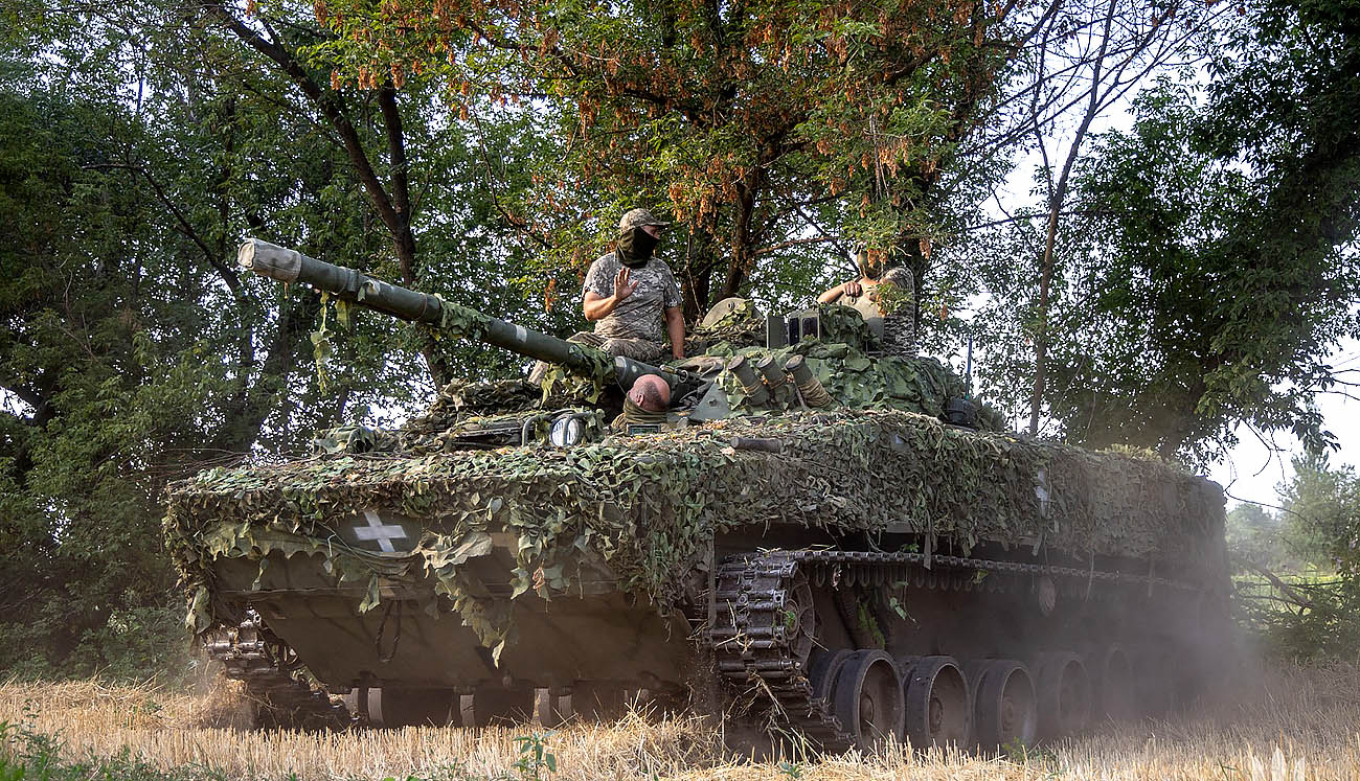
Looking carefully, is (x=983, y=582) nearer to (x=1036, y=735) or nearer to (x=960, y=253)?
(x=1036, y=735)

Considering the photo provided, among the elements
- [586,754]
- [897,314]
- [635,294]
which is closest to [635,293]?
[635,294]

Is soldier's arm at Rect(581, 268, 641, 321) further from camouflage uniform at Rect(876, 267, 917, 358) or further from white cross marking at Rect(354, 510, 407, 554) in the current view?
white cross marking at Rect(354, 510, 407, 554)

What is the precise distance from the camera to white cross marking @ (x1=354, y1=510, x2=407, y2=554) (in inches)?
296

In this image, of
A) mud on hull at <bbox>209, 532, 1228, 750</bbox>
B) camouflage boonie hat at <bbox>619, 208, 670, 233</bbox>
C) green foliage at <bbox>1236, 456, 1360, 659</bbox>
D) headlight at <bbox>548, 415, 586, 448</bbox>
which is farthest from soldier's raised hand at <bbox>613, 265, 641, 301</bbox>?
green foliage at <bbox>1236, 456, 1360, 659</bbox>

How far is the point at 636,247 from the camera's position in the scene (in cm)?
1077

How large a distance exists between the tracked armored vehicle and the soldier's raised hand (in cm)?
81

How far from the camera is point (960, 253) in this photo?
1912 cm

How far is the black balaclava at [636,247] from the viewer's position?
10.7 meters

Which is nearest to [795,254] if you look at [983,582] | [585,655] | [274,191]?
[274,191]

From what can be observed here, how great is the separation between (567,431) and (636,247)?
3056 millimetres

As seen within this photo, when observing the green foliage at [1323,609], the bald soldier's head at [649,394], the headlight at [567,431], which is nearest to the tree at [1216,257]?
the green foliage at [1323,609]

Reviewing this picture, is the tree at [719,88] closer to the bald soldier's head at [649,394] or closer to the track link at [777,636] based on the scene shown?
the bald soldier's head at [649,394]

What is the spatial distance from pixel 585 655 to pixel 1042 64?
13.0 m

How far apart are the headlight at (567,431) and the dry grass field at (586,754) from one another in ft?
5.32
